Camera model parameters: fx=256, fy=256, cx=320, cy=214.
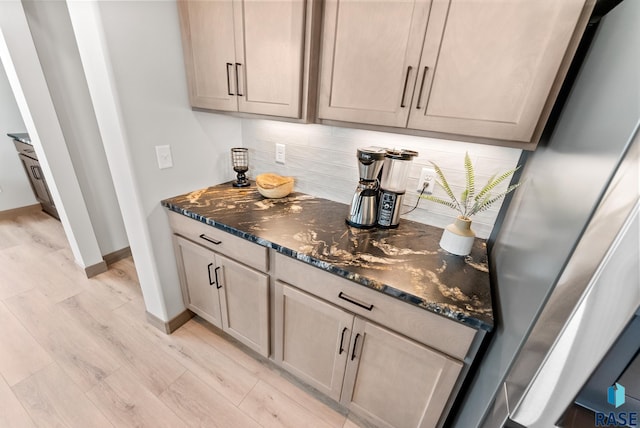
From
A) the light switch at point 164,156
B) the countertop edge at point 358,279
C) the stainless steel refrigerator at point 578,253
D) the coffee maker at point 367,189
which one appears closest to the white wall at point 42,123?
the light switch at point 164,156

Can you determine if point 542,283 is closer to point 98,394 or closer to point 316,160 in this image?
point 316,160

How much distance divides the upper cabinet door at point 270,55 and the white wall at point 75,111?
1594 mm

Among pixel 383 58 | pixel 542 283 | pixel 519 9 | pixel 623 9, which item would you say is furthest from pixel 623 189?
pixel 383 58

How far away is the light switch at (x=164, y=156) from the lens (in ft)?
4.56

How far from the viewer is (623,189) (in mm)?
380

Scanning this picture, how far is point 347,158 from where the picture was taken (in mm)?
1481

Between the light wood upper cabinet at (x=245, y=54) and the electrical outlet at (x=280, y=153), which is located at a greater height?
the light wood upper cabinet at (x=245, y=54)

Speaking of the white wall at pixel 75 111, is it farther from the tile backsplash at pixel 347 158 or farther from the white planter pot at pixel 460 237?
the white planter pot at pixel 460 237

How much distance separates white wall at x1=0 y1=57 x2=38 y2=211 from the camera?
9.58ft

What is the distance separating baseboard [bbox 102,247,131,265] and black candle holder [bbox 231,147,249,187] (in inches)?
63.1

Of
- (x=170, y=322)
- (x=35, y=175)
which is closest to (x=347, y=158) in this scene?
(x=170, y=322)

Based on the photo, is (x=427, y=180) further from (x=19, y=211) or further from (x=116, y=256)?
(x=19, y=211)

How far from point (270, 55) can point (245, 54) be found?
153 mm

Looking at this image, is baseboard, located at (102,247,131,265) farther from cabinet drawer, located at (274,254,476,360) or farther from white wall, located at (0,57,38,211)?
cabinet drawer, located at (274,254,476,360)
